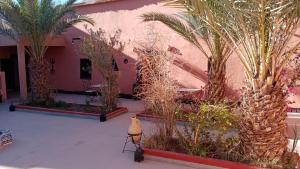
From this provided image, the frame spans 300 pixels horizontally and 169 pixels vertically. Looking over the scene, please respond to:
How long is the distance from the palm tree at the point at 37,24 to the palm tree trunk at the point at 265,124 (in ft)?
33.1

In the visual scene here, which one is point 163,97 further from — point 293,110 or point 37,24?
point 37,24

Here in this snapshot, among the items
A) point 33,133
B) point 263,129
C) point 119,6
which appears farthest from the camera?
point 119,6

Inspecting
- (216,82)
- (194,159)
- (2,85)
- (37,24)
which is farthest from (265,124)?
(2,85)

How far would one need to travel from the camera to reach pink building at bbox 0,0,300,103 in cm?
1432

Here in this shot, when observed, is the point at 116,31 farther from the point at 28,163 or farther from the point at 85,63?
the point at 28,163

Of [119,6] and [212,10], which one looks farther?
[119,6]

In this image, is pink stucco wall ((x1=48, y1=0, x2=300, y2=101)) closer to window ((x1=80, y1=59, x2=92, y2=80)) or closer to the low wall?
window ((x1=80, y1=59, x2=92, y2=80))

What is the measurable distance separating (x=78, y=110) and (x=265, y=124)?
28.1 ft

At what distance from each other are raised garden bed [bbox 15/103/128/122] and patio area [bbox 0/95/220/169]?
296 millimetres

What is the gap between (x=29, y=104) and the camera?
1347 cm

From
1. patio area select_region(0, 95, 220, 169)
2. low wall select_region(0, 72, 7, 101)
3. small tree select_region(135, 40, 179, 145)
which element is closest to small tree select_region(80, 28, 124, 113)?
patio area select_region(0, 95, 220, 169)

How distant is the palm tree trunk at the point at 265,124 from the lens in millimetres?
5766

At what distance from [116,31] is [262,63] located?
438 inches

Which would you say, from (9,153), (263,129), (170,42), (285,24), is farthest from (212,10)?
(170,42)
